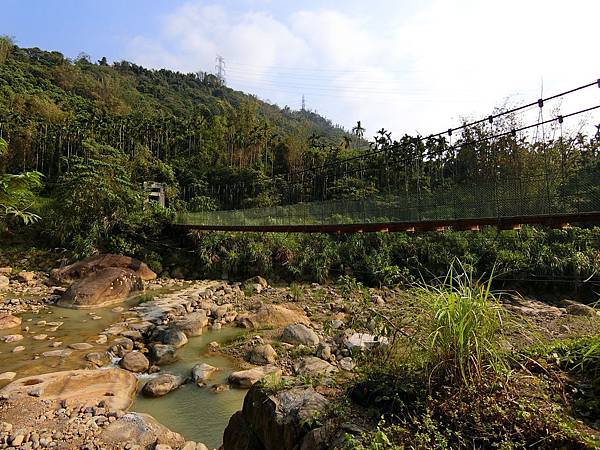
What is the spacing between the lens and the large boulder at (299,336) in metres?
5.14

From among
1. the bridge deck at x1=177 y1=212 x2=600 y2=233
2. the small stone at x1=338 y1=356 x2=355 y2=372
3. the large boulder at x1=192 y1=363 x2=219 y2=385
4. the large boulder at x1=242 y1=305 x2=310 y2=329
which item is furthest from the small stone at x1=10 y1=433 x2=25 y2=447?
the bridge deck at x1=177 y1=212 x2=600 y2=233

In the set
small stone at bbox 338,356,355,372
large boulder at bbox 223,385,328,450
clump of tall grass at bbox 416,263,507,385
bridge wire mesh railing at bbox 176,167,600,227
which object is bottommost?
small stone at bbox 338,356,355,372

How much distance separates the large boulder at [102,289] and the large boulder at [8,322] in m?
1.28

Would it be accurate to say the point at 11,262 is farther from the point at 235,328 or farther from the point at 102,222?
the point at 235,328

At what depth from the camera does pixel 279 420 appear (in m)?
1.75

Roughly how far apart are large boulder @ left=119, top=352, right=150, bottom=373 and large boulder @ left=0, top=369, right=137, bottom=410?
430 mm

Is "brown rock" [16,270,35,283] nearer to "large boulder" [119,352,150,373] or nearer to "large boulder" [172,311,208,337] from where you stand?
"large boulder" [172,311,208,337]

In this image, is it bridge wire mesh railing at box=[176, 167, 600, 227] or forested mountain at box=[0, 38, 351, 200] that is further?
forested mountain at box=[0, 38, 351, 200]

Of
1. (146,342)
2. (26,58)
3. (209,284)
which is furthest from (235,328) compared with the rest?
(26,58)

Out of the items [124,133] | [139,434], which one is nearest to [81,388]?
[139,434]

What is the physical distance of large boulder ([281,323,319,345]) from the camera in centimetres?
514

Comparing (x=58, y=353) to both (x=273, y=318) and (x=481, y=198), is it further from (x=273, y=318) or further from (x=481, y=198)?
(x=481, y=198)

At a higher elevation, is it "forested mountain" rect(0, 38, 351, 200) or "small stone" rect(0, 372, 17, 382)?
"forested mountain" rect(0, 38, 351, 200)

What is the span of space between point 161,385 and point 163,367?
77 centimetres
